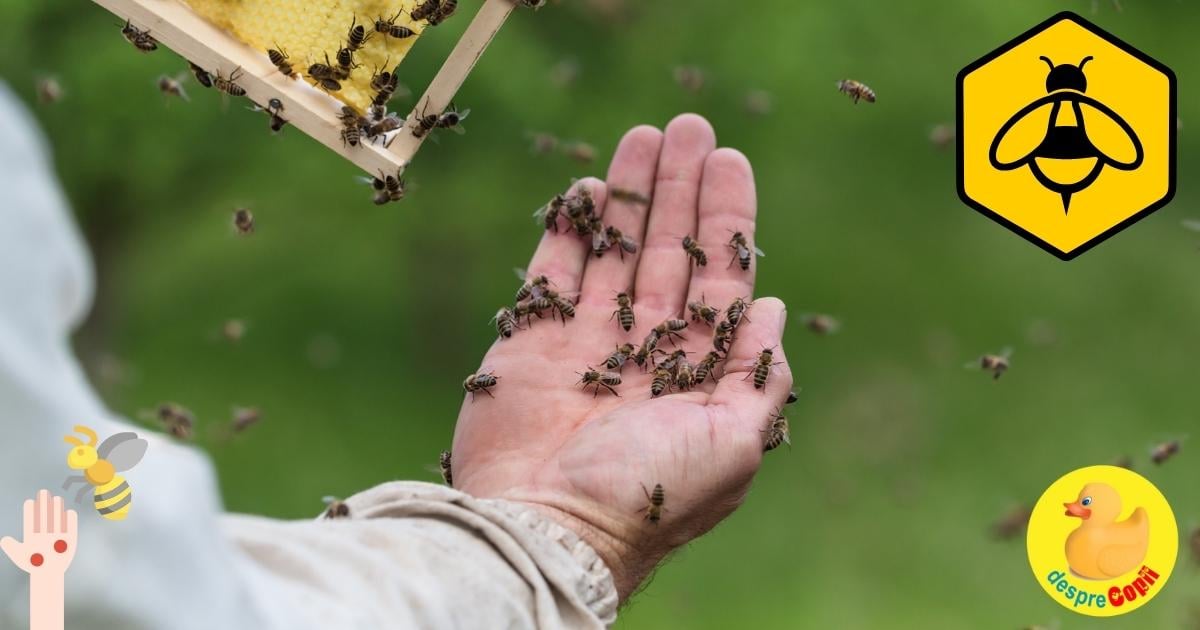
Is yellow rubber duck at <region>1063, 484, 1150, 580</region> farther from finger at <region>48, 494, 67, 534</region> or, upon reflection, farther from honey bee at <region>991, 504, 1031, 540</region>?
finger at <region>48, 494, 67, 534</region>

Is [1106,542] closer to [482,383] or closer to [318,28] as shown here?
[482,383]

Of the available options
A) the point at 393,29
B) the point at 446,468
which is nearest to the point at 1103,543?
the point at 446,468

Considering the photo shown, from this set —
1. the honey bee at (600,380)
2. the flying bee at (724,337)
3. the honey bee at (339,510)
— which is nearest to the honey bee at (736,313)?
the flying bee at (724,337)

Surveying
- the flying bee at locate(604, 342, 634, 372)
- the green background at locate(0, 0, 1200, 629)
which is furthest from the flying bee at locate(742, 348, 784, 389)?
the green background at locate(0, 0, 1200, 629)

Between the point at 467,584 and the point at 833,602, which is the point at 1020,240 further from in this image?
the point at 467,584

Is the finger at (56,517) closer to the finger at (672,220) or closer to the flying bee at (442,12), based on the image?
the finger at (672,220)

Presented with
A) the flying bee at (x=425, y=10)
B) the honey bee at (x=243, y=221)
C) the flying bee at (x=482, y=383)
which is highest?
the flying bee at (x=425, y=10)

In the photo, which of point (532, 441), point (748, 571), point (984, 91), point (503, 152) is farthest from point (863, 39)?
point (532, 441)
